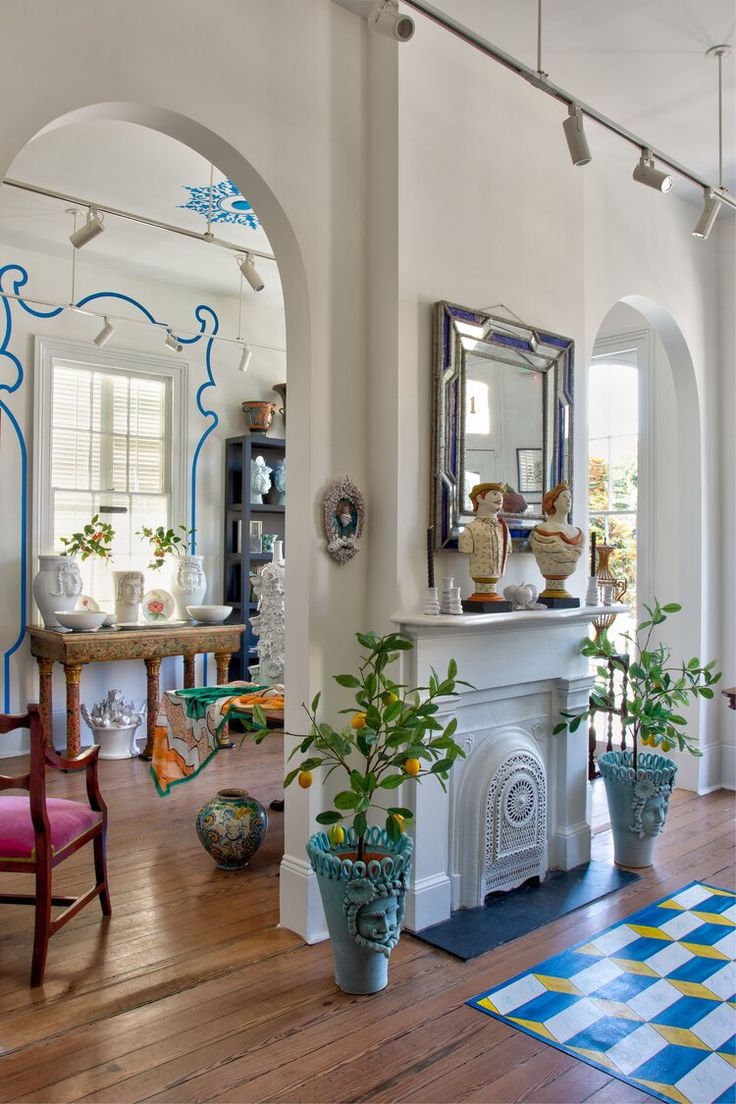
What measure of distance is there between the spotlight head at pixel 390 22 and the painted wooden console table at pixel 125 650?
3.69m

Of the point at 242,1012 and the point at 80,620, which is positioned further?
the point at 80,620

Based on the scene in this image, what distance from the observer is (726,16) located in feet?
10.4

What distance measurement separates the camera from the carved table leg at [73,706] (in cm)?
520

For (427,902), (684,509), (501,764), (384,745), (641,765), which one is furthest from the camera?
(684,509)

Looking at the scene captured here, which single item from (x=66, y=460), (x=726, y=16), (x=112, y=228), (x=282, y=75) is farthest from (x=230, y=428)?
(x=726, y=16)

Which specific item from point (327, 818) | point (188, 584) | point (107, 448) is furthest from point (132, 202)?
point (327, 818)

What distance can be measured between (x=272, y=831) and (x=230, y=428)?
136 inches

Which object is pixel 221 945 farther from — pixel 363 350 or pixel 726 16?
pixel 726 16

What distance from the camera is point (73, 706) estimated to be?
5.22 m

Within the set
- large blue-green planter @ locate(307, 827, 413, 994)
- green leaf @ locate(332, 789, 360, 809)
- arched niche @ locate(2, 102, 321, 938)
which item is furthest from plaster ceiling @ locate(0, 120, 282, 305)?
large blue-green planter @ locate(307, 827, 413, 994)

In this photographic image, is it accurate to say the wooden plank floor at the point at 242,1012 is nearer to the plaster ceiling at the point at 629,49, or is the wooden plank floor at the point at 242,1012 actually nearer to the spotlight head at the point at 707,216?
the spotlight head at the point at 707,216

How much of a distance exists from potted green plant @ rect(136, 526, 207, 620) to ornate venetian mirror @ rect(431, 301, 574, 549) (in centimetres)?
321

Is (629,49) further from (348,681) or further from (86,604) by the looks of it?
(86,604)

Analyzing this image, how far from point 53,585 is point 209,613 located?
3.56ft
